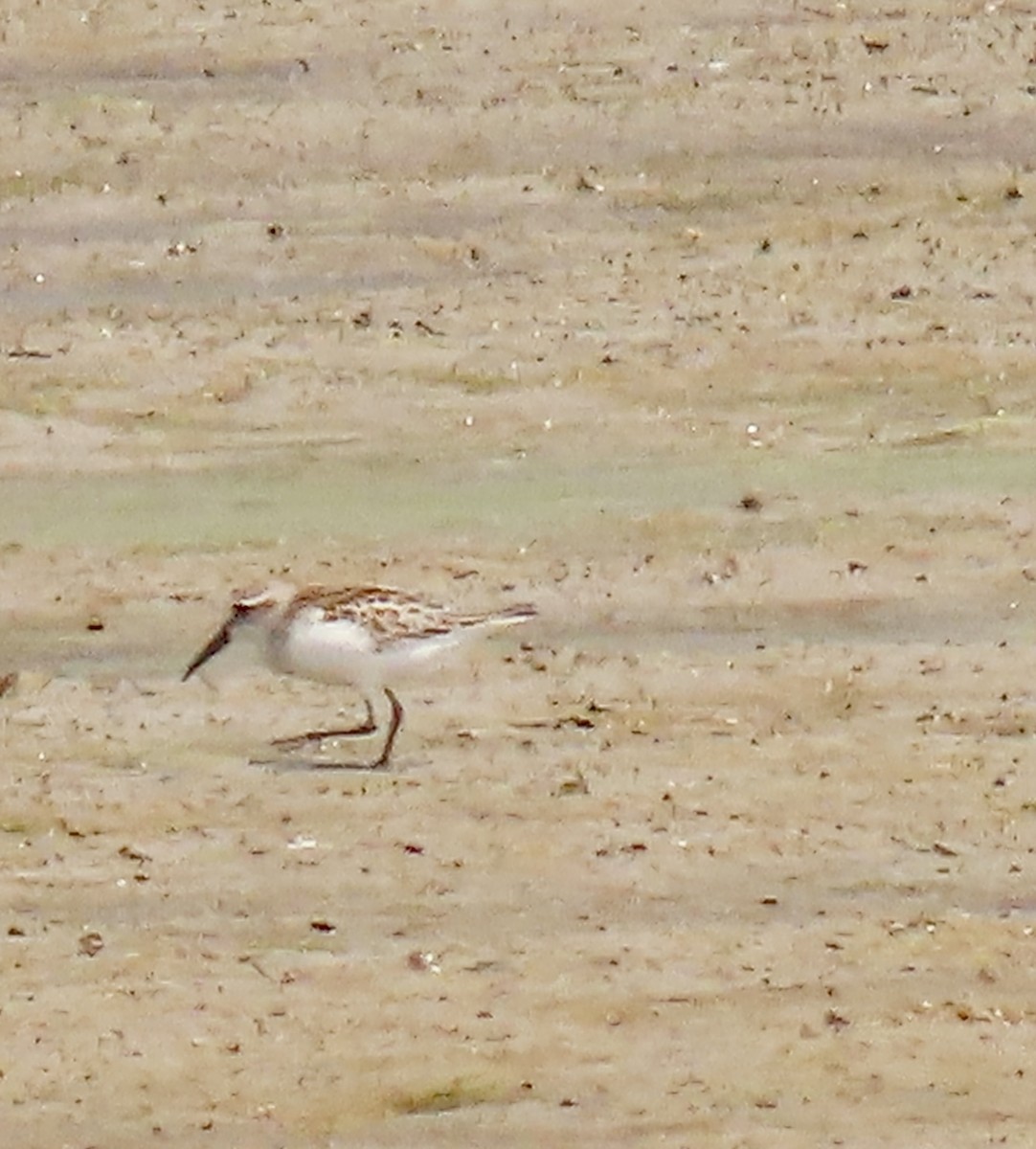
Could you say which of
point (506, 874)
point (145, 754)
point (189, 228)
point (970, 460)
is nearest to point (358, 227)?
point (189, 228)

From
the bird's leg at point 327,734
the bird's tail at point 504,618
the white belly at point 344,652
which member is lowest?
the bird's leg at point 327,734

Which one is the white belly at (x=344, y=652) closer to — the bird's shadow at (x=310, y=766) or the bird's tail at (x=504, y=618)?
the bird's tail at (x=504, y=618)

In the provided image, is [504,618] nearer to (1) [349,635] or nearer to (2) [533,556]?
(1) [349,635]

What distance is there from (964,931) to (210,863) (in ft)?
5.25

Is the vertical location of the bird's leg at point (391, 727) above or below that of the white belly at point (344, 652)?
below

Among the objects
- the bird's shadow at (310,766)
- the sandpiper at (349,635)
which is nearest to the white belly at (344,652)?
the sandpiper at (349,635)

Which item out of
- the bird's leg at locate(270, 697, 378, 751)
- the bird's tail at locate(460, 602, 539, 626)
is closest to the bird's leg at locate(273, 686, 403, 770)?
the bird's leg at locate(270, 697, 378, 751)

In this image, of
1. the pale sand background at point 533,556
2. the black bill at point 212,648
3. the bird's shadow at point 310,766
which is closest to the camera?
the pale sand background at point 533,556

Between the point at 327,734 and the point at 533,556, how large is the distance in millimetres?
1087

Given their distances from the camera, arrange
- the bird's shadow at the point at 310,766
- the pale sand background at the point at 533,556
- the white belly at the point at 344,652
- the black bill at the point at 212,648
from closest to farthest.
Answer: the pale sand background at the point at 533,556, the bird's shadow at the point at 310,766, the white belly at the point at 344,652, the black bill at the point at 212,648

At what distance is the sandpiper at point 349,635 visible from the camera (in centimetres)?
862

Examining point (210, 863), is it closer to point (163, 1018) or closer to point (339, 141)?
point (163, 1018)

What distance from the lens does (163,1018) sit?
7.20 meters

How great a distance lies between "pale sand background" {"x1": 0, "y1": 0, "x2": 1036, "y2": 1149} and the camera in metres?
7.11
